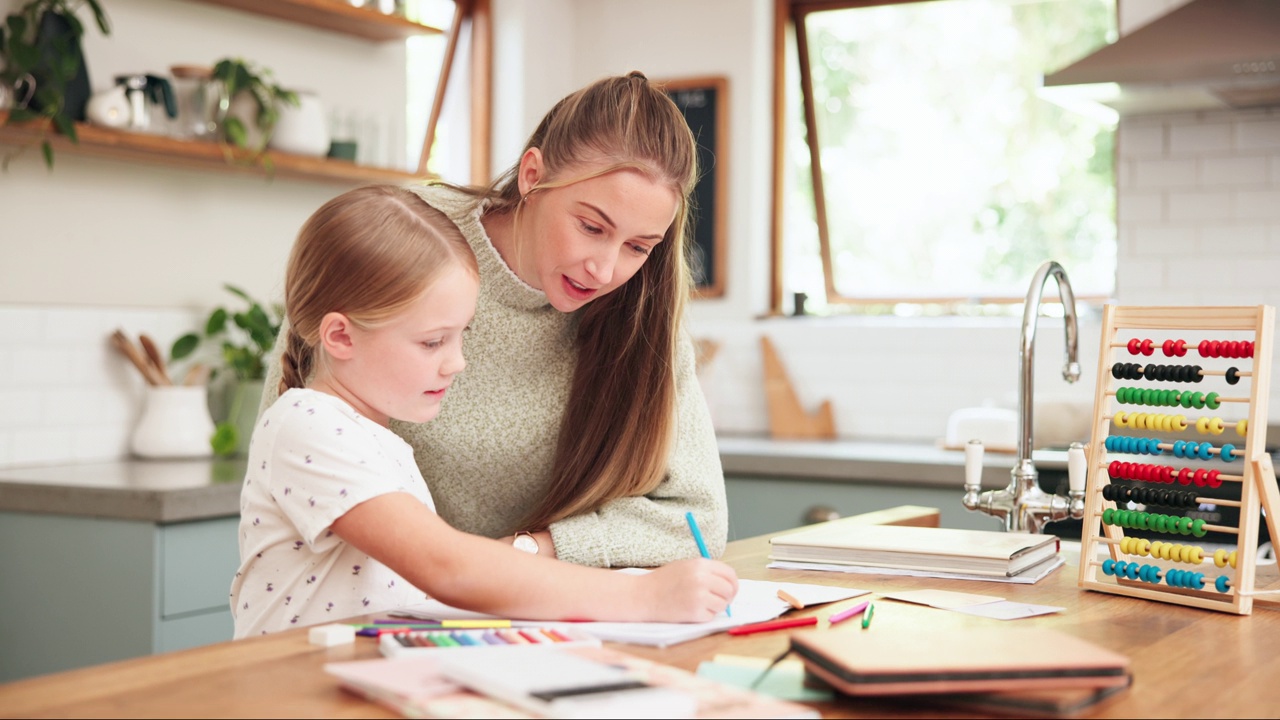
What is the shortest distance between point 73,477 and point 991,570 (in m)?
2.06

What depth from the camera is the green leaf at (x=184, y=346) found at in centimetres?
338

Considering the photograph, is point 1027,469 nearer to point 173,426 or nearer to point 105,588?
point 105,588

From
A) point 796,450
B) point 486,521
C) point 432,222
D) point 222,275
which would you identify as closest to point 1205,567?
point 486,521

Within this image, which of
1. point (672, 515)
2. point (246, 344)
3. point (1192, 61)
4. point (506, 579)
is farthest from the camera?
point (246, 344)

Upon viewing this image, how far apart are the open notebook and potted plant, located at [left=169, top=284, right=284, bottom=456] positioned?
2.16 meters

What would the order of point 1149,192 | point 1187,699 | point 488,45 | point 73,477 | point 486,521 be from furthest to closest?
point 488,45 → point 1149,192 → point 73,477 → point 486,521 → point 1187,699

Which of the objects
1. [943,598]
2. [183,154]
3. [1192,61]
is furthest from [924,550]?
[183,154]

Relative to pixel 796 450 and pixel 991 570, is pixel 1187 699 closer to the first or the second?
pixel 991 570

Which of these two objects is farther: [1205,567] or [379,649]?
[1205,567]

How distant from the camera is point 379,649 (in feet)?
3.61

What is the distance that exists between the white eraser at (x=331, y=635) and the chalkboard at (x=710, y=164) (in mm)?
3363

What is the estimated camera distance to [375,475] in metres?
1.25

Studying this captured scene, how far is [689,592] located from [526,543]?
451 mm

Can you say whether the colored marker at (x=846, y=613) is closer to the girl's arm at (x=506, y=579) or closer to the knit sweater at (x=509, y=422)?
the girl's arm at (x=506, y=579)
